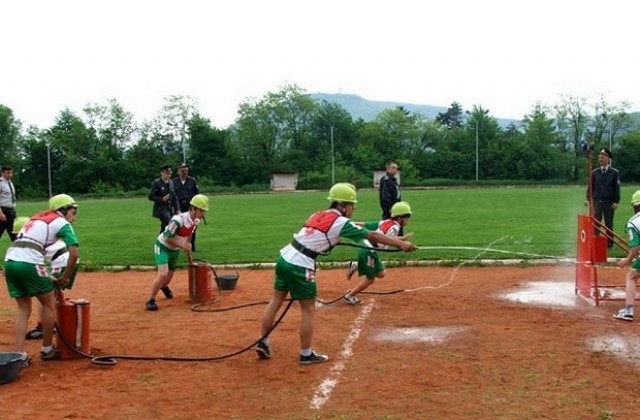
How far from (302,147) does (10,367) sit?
87625 millimetres

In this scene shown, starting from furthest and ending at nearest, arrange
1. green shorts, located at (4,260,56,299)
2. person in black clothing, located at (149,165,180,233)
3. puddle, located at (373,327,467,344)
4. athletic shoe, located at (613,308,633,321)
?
person in black clothing, located at (149,165,180,233)
athletic shoe, located at (613,308,633,321)
puddle, located at (373,327,467,344)
green shorts, located at (4,260,56,299)

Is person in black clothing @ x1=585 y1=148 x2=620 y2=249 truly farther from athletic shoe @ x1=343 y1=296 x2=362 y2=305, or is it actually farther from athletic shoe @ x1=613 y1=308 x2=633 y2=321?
athletic shoe @ x1=343 y1=296 x2=362 y2=305

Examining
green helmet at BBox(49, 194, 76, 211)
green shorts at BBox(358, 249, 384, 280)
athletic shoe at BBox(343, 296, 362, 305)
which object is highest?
green helmet at BBox(49, 194, 76, 211)

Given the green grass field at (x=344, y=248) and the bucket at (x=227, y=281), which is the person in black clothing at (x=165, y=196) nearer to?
the green grass field at (x=344, y=248)

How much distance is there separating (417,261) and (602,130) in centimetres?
8847

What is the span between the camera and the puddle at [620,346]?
6.91 meters

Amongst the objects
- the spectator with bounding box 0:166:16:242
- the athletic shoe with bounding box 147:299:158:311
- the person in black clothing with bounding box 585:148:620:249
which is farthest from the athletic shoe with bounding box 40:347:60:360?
the person in black clothing with bounding box 585:148:620:249

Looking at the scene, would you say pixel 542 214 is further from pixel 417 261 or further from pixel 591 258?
pixel 591 258

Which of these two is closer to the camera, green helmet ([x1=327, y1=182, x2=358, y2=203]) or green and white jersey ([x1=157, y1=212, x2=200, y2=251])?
green helmet ([x1=327, y1=182, x2=358, y2=203])

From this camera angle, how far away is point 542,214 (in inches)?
1018

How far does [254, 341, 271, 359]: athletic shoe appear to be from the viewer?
23.3 feet

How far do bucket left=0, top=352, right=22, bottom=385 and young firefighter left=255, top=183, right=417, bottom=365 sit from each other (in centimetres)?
235

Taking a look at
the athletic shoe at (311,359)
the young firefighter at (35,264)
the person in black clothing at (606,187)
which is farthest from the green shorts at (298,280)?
the person in black clothing at (606,187)

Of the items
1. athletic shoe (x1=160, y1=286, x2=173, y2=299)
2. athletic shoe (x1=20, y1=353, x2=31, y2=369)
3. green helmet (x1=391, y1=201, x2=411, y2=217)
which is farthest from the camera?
athletic shoe (x1=160, y1=286, x2=173, y2=299)
